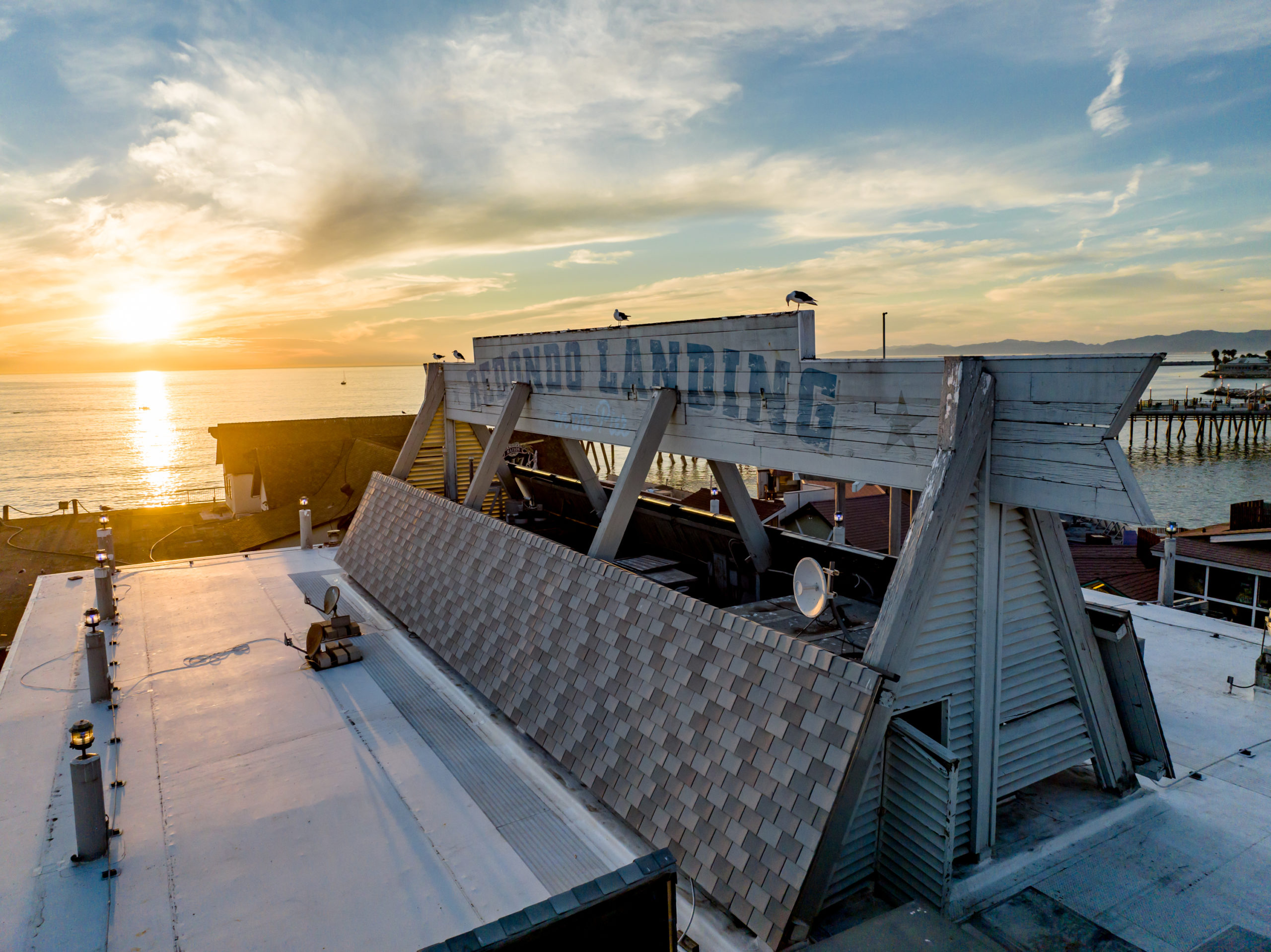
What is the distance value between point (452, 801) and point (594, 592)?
2600 millimetres

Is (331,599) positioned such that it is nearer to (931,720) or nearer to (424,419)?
(424,419)

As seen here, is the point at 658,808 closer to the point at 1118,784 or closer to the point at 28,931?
the point at 1118,784

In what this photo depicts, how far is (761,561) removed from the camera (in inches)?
401

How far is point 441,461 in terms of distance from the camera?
18188 mm

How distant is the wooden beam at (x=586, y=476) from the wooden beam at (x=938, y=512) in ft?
28.3

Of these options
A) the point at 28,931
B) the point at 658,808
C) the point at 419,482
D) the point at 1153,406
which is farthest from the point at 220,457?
the point at 1153,406

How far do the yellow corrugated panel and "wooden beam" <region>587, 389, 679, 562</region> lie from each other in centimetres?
906

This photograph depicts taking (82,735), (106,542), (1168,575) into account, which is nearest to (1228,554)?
(1168,575)

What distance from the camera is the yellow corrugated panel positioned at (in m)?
17.7

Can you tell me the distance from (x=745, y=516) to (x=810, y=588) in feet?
12.2

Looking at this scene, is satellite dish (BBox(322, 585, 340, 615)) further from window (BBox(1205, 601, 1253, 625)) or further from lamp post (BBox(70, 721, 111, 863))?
window (BBox(1205, 601, 1253, 625))

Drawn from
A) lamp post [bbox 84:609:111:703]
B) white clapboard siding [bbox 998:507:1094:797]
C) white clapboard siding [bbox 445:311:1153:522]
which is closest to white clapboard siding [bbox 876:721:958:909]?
white clapboard siding [bbox 998:507:1094:797]

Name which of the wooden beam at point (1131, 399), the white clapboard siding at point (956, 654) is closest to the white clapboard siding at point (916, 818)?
the white clapboard siding at point (956, 654)

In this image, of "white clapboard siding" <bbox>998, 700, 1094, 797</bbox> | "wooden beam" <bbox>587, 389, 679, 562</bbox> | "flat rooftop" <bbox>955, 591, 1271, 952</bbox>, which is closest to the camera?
"flat rooftop" <bbox>955, 591, 1271, 952</bbox>
